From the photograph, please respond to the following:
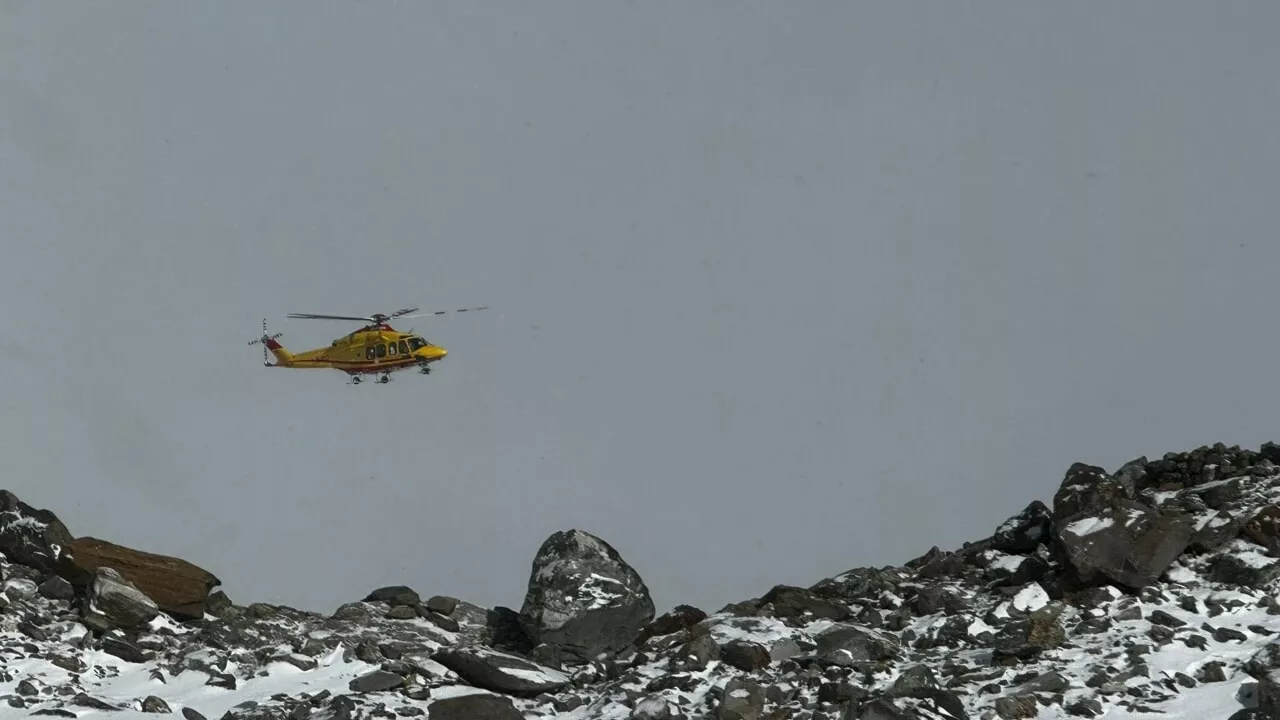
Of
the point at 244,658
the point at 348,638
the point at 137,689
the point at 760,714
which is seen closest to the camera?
the point at 760,714

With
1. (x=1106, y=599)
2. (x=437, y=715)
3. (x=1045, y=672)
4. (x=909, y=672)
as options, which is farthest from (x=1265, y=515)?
(x=437, y=715)

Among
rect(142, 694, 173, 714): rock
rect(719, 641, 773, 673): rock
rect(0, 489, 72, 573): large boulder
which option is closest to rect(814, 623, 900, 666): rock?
rect(719, 641, 773, 673): rock

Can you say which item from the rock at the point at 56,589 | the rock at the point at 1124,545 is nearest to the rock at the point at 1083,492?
the rock at the point at 1124,545

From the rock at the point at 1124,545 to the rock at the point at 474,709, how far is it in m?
8.93

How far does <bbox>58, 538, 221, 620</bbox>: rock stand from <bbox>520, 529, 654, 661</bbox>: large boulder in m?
5.38

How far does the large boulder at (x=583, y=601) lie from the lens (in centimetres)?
1869

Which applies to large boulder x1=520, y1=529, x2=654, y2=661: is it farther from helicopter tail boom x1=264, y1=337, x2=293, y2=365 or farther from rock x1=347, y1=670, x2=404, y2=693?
helicopter tail boom x1=264, y1=337, x2=293, y2=365

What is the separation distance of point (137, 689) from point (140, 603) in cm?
257

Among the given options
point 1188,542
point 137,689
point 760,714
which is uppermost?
point 1188,542

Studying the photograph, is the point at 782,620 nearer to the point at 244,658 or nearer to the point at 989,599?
the point at 989,599

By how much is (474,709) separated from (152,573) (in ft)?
24.3

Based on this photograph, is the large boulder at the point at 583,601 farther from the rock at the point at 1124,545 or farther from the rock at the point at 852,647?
the rock at the point at 1124,545

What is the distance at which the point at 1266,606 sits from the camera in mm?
17000

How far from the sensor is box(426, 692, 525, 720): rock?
15195 mm
